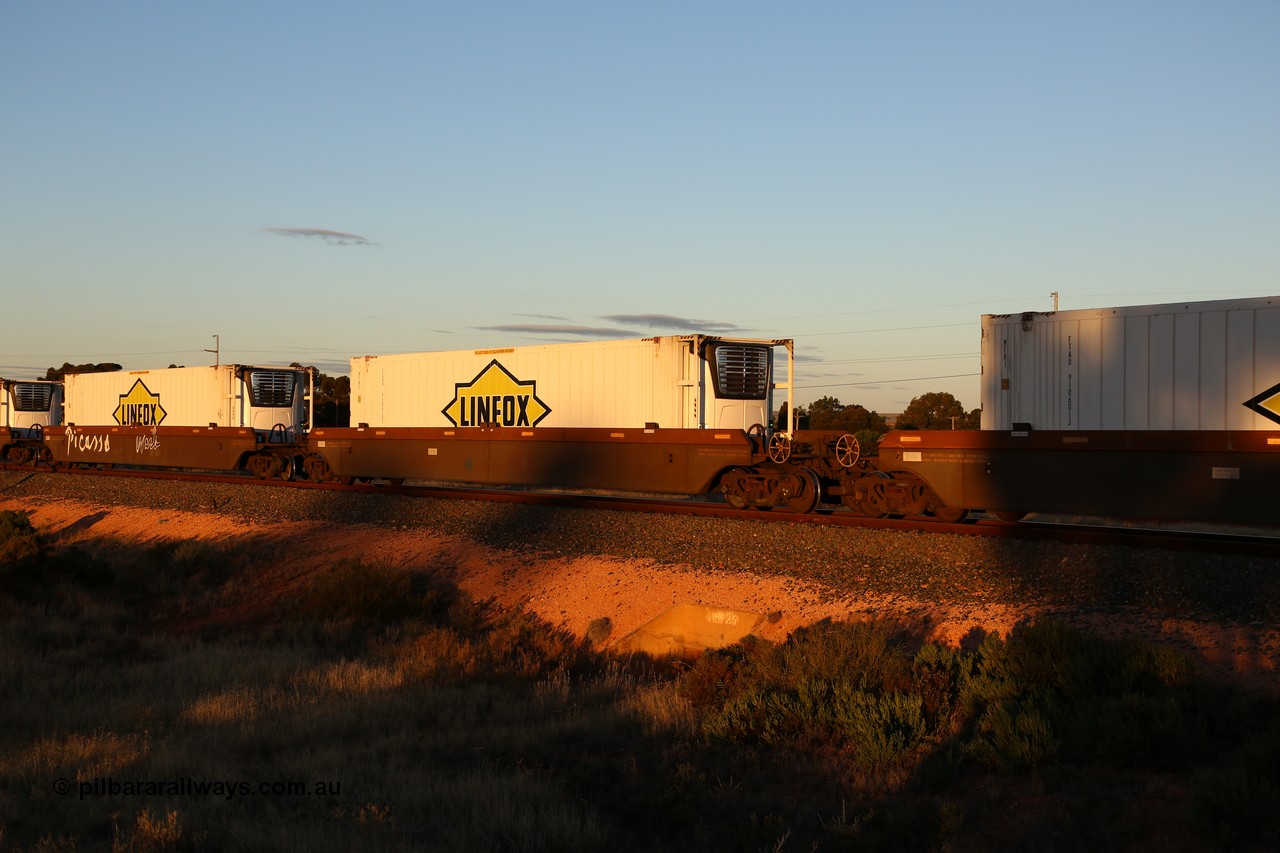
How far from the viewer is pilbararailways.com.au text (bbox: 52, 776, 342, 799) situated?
7000 mm

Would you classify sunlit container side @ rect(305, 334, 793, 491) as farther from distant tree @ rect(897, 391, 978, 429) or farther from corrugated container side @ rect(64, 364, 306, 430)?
distant tree @ rect(897, 391, 978, 429)

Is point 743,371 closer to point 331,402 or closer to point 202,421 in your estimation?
point 202,421

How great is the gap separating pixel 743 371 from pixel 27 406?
31218 millimetres

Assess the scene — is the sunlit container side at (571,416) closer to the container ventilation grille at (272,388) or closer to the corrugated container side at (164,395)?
the container ventilation grille at (272,388)

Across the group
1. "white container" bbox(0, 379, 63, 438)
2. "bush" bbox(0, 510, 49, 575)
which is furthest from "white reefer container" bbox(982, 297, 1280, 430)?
"white container" bbox(0, 379, 63, 438)

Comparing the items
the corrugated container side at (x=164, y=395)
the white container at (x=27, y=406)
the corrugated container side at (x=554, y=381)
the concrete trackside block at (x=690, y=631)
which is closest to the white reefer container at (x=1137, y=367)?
the concrete trackside block at (x=690, y=631)

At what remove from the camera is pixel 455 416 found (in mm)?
24484

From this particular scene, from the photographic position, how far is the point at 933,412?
70500 millimetres

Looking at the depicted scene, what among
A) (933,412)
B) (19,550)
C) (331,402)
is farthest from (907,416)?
(19,550)

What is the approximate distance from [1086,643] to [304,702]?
657cm

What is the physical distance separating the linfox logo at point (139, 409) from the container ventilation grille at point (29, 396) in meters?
6.21

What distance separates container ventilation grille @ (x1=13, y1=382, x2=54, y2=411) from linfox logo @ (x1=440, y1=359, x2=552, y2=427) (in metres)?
23.5

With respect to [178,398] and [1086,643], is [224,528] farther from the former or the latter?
[1086,643]

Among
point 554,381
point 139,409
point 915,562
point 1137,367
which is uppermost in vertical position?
point 554,381
